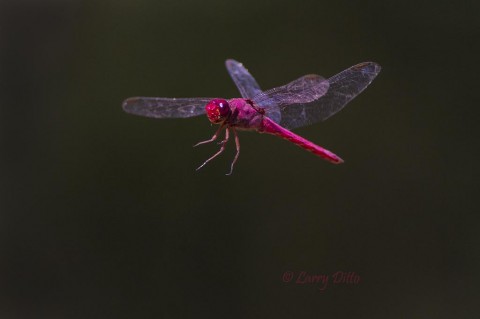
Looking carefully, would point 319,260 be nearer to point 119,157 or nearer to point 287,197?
point 287,197

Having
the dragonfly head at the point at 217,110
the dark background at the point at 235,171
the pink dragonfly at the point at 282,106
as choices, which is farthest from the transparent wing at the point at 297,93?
the dark background at the point at 235,171

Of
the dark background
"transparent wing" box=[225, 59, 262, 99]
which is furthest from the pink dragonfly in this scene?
the dark background

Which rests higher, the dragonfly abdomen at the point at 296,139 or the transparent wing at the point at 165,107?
the transparent wing at the point at 165,107

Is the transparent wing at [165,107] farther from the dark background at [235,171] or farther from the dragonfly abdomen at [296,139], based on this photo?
the dark background at [235,171]

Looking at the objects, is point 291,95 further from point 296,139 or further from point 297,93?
point 296,139

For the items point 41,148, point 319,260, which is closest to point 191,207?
point 319,260

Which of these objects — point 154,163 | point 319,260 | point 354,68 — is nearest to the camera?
point 354,68

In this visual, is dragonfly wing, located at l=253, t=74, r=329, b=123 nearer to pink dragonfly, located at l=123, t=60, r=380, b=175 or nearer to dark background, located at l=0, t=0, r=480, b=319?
pink dragonfly, located at l=123, t=60, r=380, b=175

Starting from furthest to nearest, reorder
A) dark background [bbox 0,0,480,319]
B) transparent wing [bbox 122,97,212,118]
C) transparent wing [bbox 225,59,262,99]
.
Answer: dark background [bbox 0,0,480,319] < transparent wing [bbox 225,59,262,99] < transparent wing [bbox 122,97,212,118]
